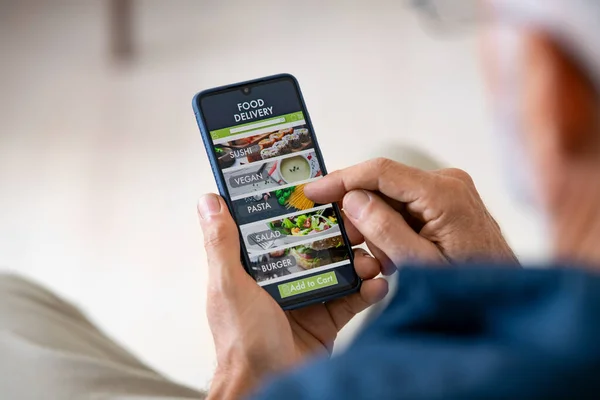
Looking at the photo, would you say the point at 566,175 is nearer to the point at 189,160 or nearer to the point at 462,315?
the point at 462,315

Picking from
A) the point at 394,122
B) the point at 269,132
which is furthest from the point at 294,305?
the point at 394,122

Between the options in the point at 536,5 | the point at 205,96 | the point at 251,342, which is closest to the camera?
the point at 536,5

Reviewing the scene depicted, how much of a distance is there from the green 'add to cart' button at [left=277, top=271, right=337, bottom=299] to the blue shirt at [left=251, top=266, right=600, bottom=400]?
0.52 metres

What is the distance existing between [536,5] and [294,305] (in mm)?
602

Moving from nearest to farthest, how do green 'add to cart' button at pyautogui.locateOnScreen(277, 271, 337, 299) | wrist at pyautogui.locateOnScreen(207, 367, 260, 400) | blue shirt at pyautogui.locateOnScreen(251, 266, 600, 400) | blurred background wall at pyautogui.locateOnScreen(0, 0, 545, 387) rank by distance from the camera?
blue shirt at pyautogui.locateOnScreen(251, 266, 600, 400), wrist at pyautogui.locateOnScreen(207, 367, 260, 400), green 'add to cart' button at pyautogui.locateOnScreen(277, 271, 337, 299), blurred background wall at pyautogui.locateOnScreen(0, 0, 545, 387)

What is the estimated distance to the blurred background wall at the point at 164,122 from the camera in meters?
1.92

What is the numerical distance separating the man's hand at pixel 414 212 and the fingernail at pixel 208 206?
4.6 inches

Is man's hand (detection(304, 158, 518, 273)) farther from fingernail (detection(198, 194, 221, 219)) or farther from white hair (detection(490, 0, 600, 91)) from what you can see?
white hair (detection(490, 0, 600, 91))

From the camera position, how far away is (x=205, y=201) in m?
0.90

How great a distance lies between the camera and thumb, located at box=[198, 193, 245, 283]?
85 centimetres

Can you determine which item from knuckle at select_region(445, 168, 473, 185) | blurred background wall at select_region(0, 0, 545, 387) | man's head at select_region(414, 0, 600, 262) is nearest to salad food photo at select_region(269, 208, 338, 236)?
knuckle at select_region(445, 168, 473, 185)

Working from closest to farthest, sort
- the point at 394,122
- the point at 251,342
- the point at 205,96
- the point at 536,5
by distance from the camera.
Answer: the point at 536,5 → the point at 251,342 → the point at 205,96 → the point at 394,122

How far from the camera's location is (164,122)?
2229mm

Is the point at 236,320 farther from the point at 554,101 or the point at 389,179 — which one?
the point at 554,101
